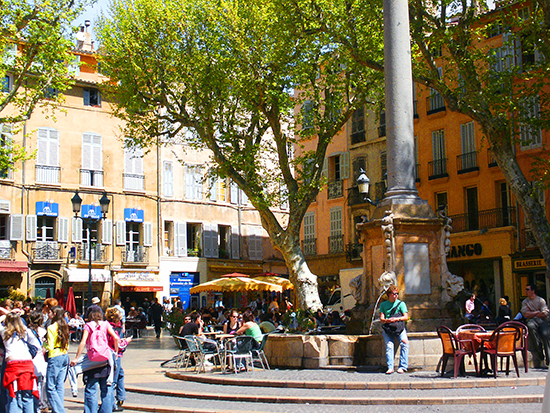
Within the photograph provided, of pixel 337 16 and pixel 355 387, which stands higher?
pixel 337 16

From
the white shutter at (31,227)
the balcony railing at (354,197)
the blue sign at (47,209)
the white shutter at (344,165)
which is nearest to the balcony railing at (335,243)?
the balcony railing at (354,197)

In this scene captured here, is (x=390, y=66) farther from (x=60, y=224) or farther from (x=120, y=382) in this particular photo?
(x=60, y=224)

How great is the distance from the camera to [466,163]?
114ft

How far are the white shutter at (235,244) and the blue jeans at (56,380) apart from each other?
118 feet

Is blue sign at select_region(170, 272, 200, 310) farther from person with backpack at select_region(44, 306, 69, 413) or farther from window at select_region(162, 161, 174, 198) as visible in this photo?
person with backpack at select_region(44, 306, 69, 413)

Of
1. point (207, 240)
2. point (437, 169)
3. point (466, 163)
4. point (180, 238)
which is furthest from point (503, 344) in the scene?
point (207, 240)

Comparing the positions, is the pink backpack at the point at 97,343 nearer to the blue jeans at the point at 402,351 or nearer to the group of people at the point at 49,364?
the group of people at the point at 49,364

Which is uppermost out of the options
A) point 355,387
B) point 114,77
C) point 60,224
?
point 114,77

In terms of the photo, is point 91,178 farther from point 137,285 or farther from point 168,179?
point 137,285

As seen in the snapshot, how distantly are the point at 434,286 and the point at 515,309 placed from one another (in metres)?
18.7

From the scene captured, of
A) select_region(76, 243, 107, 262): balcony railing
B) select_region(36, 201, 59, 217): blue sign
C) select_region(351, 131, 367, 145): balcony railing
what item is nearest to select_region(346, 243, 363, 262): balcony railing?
select_region(351, 131, 367, 145): balcony railing

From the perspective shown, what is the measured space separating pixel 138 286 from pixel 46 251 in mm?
5176

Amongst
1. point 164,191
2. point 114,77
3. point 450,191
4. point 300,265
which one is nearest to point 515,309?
point 450,191

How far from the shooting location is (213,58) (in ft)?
84.3
